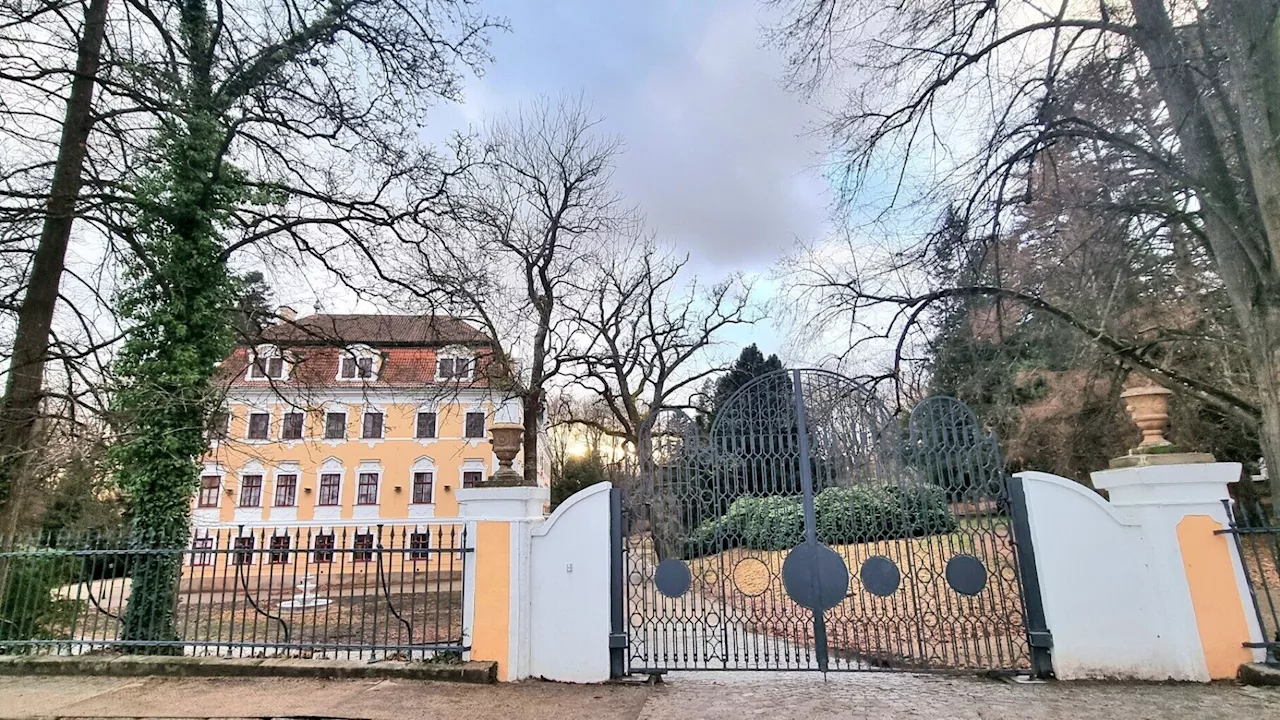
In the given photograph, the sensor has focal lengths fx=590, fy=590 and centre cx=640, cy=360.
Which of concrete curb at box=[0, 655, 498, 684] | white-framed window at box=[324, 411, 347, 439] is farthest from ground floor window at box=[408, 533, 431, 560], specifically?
white-framed window at box=[324, 411, 347, 439]

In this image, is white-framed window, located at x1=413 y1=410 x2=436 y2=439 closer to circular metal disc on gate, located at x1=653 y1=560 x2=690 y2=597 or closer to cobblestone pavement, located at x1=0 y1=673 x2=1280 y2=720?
cobblestone pavement, located at x1=0 y1=673 x2=1280 y2=720

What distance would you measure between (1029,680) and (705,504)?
3.17m

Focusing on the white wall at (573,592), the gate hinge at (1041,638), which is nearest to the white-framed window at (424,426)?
the white wall at (573,592)

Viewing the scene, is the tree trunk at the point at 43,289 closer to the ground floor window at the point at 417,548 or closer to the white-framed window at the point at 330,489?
the ground floor window at the point at 417,548

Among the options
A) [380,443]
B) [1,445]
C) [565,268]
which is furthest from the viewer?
[380,443]

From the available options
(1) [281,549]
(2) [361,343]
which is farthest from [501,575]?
(2) [361,343]

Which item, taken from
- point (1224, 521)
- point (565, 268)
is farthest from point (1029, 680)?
point (565, 268)

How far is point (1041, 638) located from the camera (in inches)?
205

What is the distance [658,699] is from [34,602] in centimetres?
735

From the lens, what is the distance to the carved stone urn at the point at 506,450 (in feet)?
19.3

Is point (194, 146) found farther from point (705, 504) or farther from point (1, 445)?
point (705, 504)

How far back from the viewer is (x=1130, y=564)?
514cm

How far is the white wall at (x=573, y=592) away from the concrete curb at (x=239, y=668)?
1.84 ft

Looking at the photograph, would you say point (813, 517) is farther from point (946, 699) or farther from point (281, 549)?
point (281, 549)
